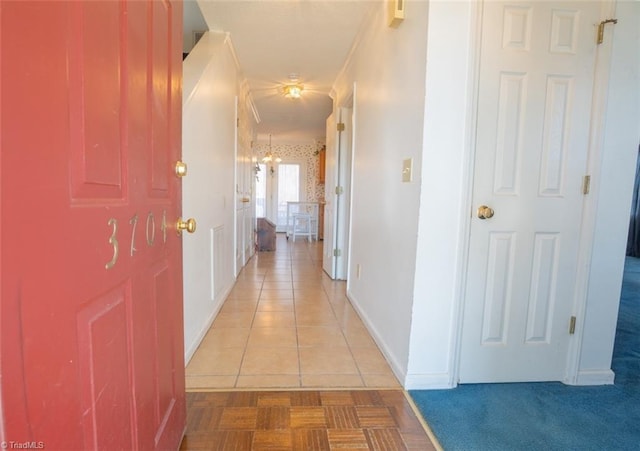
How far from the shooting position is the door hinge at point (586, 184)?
1.58 m

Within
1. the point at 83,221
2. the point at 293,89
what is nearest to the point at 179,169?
the point at 83,221

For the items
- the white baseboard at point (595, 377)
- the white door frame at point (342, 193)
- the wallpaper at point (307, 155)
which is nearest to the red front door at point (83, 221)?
the white baseboard at point (595, 377)

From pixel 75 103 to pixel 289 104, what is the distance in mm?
4643

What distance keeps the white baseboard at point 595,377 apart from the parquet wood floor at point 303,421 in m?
0.98

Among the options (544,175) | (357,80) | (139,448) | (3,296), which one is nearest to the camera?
(3,296)

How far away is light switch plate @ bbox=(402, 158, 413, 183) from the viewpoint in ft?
5.35

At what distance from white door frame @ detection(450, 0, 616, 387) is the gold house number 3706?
4.23 feet

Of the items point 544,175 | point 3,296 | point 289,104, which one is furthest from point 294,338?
point 289,104

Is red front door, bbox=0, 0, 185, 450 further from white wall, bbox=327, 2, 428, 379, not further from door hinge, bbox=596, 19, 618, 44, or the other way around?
door hinge, bbox=596, 19, 618, 44

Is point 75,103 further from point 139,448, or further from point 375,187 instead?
point 375,187

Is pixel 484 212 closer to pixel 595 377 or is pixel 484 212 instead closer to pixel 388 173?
pixel 388 173

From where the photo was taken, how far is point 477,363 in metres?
1.65

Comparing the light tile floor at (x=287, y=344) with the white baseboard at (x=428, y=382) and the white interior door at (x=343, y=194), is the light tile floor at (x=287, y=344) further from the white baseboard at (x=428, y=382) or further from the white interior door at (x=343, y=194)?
the white interior door at (x=343, y=194)

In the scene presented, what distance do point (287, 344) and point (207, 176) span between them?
123 cm
